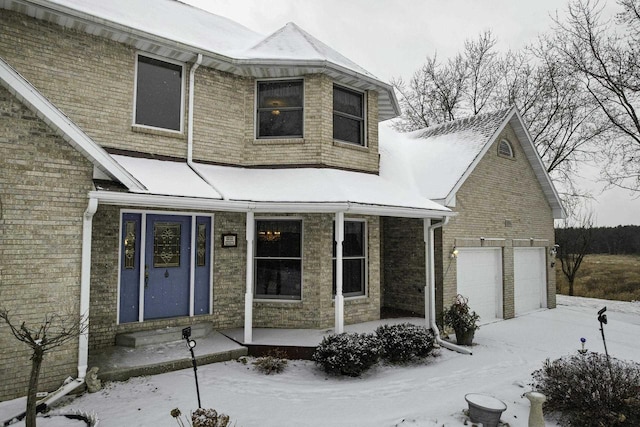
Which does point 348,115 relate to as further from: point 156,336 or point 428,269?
point 156,336

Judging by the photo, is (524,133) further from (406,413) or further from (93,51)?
(93,51)

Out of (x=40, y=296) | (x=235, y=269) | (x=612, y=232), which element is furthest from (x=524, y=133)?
(x=612, y=232)

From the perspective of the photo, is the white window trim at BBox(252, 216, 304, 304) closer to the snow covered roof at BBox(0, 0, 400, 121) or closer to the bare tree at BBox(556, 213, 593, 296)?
the snow covered roof at BBox(0, 0, 400, 121)

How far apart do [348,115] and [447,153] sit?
4.30 metres

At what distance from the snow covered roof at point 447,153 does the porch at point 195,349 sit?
474 cm

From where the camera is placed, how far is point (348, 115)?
10164 mm

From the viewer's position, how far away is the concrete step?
7414 millimetres

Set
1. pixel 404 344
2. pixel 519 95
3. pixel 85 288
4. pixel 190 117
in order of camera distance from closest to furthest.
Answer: pixel 85 288
pixel 404 344
pixel 190 117
pixel 519 95

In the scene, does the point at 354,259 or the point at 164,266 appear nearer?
the point at 164,266

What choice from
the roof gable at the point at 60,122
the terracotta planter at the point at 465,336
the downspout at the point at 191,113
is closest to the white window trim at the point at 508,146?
the terracotta planter at the point at 465,336

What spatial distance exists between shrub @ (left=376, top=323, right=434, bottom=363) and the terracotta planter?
1552mm

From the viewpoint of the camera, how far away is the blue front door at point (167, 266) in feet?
26.4

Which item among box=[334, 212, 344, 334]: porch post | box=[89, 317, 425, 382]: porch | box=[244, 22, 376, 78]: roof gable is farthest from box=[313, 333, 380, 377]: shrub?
box=[244, 22, 376, 78]: roof gable

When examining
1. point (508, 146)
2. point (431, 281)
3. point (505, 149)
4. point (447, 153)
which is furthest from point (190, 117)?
point (508, 146)
